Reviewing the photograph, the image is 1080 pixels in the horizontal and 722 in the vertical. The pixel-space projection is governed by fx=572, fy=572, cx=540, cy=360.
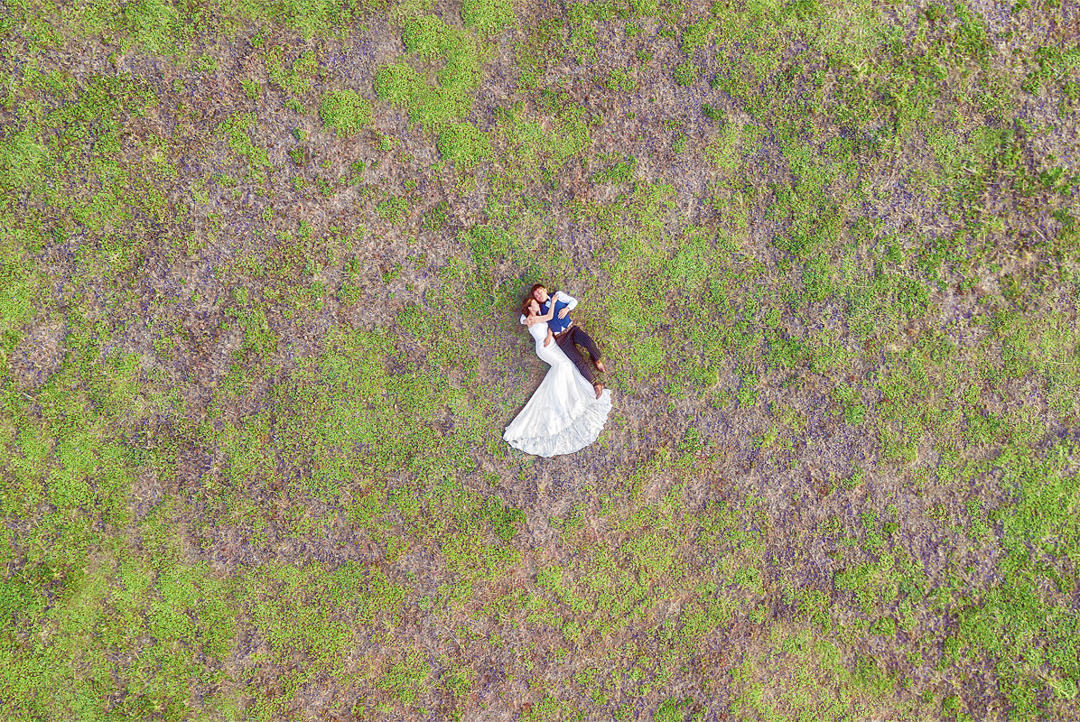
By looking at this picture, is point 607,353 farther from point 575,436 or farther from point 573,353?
point 575,436

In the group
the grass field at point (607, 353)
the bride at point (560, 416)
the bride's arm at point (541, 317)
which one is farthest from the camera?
the bride at point (560, 416)

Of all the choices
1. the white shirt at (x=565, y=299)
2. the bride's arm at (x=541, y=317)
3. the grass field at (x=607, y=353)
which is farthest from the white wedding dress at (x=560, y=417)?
the white shirt at (x=565, y=299)

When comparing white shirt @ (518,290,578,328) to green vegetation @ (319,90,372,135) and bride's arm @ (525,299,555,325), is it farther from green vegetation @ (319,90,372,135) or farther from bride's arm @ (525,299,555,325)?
green vegetation @ (319,90,372,135)

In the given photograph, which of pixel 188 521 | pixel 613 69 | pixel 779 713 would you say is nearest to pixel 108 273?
pixel 188 521

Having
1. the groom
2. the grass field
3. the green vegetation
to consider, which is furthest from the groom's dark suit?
the green vegetation

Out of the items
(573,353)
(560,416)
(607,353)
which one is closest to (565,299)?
(573,353)

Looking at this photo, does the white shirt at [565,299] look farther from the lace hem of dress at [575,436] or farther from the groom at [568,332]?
the lace hem of dress at [575,436]

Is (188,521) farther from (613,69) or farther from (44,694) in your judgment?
(613,69)
